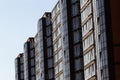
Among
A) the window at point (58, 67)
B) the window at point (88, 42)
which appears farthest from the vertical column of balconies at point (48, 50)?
the window at point (88, 42)

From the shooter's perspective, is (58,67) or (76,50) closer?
(76,50)

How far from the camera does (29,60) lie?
175 m

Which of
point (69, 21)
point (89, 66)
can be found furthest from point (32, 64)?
point (89, 66)

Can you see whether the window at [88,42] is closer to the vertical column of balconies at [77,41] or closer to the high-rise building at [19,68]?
the vertical column of balconies at [77,41]

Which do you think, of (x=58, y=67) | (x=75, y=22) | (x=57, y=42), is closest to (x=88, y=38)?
(x=75, y=22)

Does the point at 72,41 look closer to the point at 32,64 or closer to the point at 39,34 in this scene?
the point at 39,34

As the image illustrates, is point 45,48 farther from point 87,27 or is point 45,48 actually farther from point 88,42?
point 88,42

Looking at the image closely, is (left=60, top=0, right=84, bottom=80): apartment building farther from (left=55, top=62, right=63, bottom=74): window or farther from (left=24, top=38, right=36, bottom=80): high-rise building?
(left=24, top=38, right=36, bottom=80): high-rise building

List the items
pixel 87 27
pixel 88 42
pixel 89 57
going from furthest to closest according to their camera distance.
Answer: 1. pixel 87 27
2. pixel 88 42
3. pixel 89 57

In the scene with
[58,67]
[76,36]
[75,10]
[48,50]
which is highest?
[75,10]

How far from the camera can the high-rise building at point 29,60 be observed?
173500 millimetres

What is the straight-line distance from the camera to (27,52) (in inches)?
6919

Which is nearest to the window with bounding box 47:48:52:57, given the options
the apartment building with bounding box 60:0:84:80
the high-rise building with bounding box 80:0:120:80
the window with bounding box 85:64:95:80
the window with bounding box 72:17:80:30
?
the apartment building with bounding box 60:0:84:80

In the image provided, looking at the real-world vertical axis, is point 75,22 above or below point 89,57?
above
